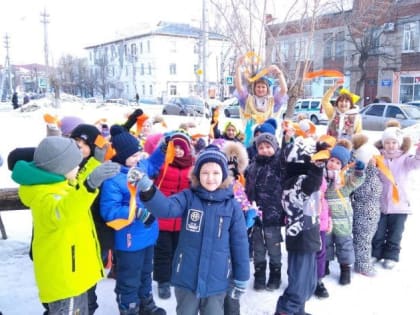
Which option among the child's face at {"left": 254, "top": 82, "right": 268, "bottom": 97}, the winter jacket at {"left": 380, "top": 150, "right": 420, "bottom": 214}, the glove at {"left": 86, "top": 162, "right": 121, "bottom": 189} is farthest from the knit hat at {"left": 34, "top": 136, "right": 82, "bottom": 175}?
the winter jacket at {"left": 380, "top": 150, "right": 420, "bottom": 214}

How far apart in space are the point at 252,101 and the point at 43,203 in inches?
127

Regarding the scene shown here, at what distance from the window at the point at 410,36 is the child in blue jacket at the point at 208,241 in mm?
29999

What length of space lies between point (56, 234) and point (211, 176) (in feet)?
3.14

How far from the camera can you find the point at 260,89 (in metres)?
4.71

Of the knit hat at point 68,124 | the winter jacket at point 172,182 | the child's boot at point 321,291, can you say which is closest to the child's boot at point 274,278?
the child's boot at point 321,291

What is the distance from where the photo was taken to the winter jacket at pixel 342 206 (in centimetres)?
363

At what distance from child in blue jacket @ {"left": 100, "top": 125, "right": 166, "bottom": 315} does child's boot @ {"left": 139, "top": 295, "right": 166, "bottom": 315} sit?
9cm

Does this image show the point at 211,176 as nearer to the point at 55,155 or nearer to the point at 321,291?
the point at 55,155

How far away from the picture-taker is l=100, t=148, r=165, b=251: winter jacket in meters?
2.71

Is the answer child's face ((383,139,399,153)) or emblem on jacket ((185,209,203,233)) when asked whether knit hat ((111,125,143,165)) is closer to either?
emblem on jacket ((185,209,203,233))

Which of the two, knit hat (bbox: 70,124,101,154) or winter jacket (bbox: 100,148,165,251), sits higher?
knit hat (bbox: 70,124,101,154)

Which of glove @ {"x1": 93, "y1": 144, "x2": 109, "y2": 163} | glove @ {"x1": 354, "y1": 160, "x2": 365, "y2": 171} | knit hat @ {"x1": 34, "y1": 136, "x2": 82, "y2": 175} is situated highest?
knit hat @ {"x1": 34, "y1": 136, "x2": 82, "y2": 175}

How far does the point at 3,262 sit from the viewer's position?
4102 millimetres

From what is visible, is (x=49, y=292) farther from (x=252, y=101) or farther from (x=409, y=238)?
Result: (x=409, y=238)
